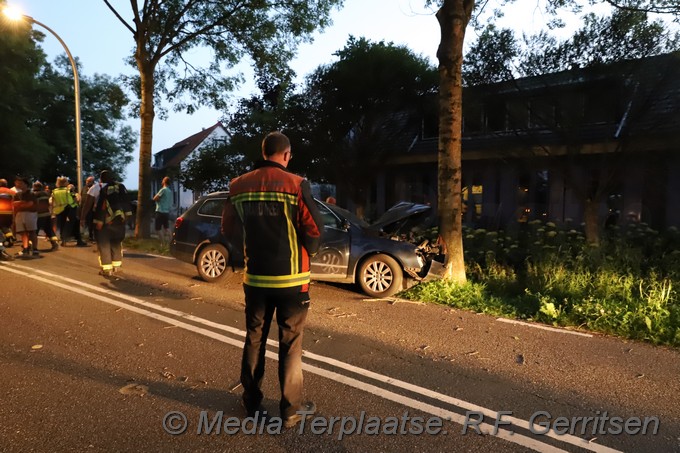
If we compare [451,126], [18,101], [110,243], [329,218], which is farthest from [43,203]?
[18,101]

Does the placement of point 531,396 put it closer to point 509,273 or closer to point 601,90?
point 509,273

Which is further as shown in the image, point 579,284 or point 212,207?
point 212,207

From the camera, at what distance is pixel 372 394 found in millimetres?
3900

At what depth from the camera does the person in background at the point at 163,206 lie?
1378 cm

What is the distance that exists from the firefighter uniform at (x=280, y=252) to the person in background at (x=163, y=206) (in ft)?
36.2

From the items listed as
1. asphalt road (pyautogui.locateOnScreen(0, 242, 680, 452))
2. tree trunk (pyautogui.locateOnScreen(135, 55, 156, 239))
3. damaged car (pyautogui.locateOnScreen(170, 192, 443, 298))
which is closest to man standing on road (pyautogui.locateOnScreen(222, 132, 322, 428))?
asphalt road (pyautogui.locateOnScreen(0, 242, 680, 452))

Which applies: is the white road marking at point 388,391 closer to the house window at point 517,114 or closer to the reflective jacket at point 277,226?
the reflective jacket at point 277,226

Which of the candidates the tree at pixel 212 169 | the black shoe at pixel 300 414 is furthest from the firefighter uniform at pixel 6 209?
the tree at pixel 212 169

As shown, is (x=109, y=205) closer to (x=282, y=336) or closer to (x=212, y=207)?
(x=212, y=207)

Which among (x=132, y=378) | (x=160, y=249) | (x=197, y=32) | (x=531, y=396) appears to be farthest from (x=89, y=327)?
(x=197, y=32)

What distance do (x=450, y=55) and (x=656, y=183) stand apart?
902cm

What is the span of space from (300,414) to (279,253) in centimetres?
116

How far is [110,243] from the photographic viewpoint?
28.1 feet

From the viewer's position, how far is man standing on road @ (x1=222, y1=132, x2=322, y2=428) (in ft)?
10.5
